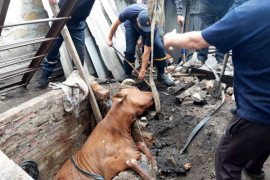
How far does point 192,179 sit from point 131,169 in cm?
93

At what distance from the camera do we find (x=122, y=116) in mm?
3170

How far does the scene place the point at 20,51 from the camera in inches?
159

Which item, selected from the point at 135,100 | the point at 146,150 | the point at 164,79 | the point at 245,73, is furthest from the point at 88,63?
the point at 245,73

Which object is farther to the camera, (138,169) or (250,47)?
(138,169)

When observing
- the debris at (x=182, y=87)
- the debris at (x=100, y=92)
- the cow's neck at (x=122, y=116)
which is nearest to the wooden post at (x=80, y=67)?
the debris at (x=100, y=92)

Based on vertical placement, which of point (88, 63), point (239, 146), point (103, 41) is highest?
point (239, 146)

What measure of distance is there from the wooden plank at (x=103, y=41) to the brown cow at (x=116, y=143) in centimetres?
160

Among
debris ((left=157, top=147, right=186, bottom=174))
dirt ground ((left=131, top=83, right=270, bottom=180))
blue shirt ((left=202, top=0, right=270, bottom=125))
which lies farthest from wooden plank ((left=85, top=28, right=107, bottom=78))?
blue shirt ((left=202, top=0, right=270, bottom=125))

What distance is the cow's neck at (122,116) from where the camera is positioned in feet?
10.3

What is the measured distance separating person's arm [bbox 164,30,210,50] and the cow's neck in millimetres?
1441

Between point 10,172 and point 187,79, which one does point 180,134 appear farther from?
point 10,172

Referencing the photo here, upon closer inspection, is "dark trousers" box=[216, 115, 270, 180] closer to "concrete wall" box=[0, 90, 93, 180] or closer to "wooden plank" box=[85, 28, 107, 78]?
"concrete wall" box=[0, 90, 93, 180]

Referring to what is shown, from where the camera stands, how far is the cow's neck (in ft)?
10.3

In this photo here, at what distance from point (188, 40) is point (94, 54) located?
334cm
